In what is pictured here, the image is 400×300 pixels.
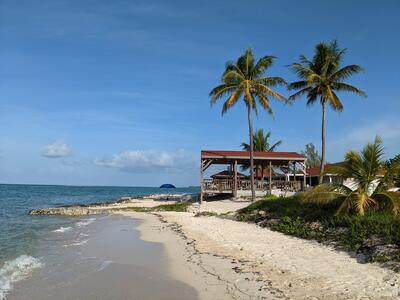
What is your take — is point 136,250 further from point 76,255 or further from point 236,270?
point 236,270

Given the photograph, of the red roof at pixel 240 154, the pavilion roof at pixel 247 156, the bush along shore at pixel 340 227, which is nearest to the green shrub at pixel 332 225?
the bush along shore at pixel 340 227

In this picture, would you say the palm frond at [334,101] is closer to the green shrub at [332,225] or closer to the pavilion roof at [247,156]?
the pavilion roof at [247,156]

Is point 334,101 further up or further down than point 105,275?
further up

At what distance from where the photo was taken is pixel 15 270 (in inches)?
447

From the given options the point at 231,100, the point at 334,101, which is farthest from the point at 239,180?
the point at 334,101

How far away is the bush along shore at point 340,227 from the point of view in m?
10.7

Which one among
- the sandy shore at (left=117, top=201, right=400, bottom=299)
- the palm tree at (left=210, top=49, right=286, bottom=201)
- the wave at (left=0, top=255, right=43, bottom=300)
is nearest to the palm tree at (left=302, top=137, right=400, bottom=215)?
the sandy shore at (left=117, top=201, right=400, bottom=299)

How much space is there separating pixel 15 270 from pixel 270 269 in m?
6.67

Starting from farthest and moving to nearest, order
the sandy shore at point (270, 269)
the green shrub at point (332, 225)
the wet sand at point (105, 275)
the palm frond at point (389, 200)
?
the palm frond at point (389, 200), the green shrub at point (332, 225), the wet sand at point (105, 275), the sandy shore at point (270, 269)

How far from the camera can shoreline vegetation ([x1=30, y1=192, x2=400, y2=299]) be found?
848cm

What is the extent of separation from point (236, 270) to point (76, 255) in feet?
19.3

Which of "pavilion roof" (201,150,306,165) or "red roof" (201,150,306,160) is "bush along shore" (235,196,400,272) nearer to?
"pavilion roof" (201,150,306,165)

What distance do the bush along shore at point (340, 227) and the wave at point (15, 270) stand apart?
27.2 ft

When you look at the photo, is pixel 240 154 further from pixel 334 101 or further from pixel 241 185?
pixel 334 101
